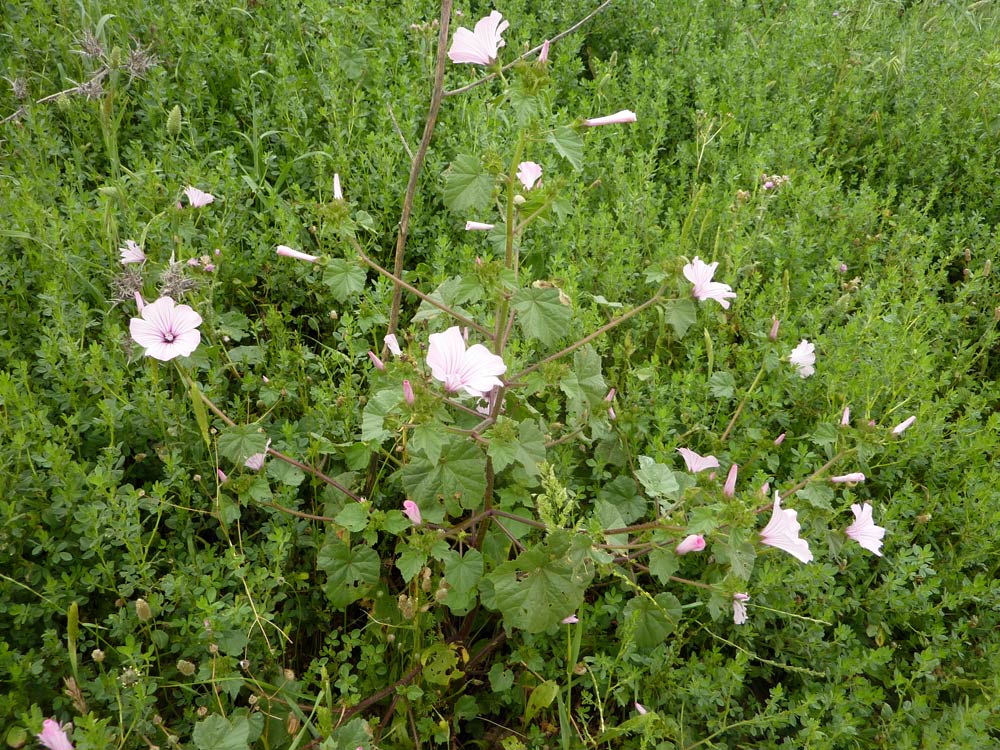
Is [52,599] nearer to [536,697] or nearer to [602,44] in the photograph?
[536,697]

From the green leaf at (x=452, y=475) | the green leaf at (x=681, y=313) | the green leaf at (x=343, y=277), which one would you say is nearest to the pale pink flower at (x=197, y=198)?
the green leaf at (x=343, y=277)

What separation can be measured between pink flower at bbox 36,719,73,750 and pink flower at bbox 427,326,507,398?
3.09 ft

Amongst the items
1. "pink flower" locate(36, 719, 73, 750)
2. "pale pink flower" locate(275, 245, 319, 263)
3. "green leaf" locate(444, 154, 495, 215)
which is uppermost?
"green leaf" locate(444, 154, 495, 215)

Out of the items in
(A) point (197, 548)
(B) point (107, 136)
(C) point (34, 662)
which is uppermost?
(B) point (107, 136)

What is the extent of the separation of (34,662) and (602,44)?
13.0ft

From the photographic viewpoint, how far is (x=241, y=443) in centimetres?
176

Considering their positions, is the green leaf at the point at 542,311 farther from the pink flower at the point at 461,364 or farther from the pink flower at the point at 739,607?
the pink flower at the point at 739,607

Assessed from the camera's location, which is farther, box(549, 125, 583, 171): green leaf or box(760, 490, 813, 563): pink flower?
box(760, 490, 813, 563): pink flower

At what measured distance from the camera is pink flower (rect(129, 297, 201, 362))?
5.48 feet

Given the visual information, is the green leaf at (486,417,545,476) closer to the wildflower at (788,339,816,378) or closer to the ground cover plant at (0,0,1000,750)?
the ground cover plant at (0,0,1000,750)

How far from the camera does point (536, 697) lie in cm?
181

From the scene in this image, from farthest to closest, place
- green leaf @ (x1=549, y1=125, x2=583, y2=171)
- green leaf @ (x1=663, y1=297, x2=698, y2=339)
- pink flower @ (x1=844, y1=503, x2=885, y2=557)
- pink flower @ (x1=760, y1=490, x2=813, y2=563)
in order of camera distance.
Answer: pink flower @ (x1=844, y1=503, x2=885, y2=557), green leaf @ (x1=663, y1=297, x2=698, y2=339), pink flower @ (x1=760, y1=490, x2=813, y2=563), green leaf @ (x1=549, y1=125, x2=583, y2=171)

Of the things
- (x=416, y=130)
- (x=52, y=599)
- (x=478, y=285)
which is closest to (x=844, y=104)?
(x=416, y=130)

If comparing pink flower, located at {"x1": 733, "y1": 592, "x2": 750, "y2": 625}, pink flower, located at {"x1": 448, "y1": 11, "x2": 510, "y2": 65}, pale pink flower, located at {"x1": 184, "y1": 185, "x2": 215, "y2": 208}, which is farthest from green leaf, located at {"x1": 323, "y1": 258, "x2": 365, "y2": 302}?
pink flower, located at {"x1": 733, "y1": 592, "x2": 750, "y2": 625}
